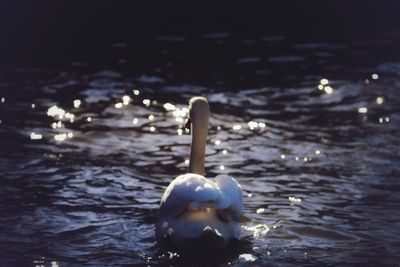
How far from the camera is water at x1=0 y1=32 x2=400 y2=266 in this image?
762cm

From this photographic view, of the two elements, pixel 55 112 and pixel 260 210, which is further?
pixel 55 112

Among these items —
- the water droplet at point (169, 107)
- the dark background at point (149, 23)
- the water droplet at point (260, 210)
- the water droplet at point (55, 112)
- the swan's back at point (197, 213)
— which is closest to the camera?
the swan's back at point (197, 213)

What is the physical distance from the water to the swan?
0.22 metres

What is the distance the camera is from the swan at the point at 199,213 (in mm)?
6828

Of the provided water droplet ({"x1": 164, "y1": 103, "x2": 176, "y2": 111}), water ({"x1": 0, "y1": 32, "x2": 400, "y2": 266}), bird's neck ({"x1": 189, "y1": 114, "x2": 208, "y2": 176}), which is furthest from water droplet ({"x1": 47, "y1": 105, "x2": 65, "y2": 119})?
bird's neck ({"x1": 189, "y1": 114, "x2": 208, "y2": 176})

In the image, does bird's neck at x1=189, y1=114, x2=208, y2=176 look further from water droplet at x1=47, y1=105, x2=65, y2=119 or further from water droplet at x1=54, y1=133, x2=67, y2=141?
water droplet at x1=47, y1=105, x2=65, y2=119

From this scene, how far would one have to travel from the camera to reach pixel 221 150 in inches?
412

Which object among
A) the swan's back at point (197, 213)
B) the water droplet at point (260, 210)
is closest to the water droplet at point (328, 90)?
the water droplet at point (260, 210)

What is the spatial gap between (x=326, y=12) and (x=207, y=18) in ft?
8.94

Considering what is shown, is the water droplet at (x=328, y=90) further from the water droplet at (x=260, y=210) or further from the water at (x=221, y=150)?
the water droplet at (x=260, y=210)

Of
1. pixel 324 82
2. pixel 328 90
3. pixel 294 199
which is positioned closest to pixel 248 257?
pixel 294 199

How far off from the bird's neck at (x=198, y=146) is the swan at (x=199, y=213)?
675mm

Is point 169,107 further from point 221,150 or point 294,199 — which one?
point 294,199

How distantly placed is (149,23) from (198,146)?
31.9ft
